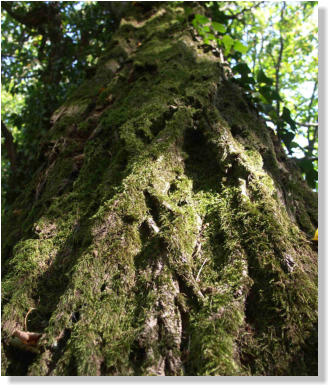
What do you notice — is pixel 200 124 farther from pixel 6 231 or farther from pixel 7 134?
pixel 7 134

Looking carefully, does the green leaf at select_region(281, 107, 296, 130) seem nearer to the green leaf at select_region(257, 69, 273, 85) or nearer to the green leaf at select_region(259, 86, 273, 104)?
the green leaf at select_region(259, 86, 273, 104)

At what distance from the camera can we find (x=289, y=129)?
3135 millimetres

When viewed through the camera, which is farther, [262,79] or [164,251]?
[262,79]

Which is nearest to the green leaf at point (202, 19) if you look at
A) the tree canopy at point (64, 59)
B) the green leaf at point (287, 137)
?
the tree canopy at point (64, 59)

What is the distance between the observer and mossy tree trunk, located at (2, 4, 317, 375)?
1125 millimetres

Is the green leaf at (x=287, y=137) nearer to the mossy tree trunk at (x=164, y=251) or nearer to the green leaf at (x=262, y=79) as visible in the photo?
the green leaf at (x=262, y=79)

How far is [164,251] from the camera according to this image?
1.37 m

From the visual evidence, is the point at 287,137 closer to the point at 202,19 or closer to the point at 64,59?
the point at 202,19

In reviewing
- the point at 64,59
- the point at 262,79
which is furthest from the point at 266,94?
the point at 64,59

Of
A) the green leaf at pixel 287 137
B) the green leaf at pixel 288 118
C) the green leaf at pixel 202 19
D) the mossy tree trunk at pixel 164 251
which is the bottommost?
the mossy tree trunk at pixel 164 251

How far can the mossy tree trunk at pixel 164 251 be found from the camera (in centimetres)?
112

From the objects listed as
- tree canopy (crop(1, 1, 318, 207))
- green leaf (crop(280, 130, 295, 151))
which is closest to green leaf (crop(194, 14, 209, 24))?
tree canopy (crop(1, 1, 318, 207))

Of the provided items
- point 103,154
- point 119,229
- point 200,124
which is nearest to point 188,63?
point 200,124
